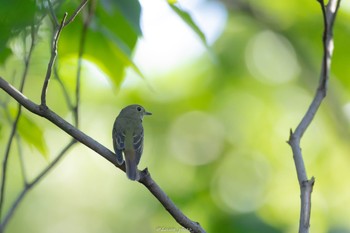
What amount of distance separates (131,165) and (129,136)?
0.70 meters

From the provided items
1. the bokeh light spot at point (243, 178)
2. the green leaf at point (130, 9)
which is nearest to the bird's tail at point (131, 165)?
the green leaf at point (130, 9)

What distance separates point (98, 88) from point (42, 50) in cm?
439

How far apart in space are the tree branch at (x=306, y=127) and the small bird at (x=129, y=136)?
0.70m

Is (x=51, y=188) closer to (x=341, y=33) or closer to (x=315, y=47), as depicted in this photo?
(x=315, y=47)

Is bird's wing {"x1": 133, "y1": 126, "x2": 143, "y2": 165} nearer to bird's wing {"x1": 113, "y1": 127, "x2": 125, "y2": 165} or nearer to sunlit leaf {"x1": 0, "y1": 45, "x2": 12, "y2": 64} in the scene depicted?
bird's wing {"x1": 113, "y1": 127, "x2": 125, "y2": 165}

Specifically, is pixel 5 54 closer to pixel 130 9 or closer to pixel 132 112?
pixel 130 9

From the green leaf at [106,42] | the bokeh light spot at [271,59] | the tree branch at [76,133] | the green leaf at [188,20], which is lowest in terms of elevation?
the tree branch at [76,133]

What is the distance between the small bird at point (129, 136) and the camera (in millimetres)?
3256

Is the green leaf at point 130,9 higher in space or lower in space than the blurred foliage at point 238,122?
lower

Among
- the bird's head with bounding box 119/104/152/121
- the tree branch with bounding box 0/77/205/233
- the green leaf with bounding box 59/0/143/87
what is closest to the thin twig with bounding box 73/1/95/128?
the green leaf with bounding box 59/0/143/87

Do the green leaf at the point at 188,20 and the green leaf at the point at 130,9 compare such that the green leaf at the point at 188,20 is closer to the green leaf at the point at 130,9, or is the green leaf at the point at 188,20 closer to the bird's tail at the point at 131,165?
the green leaf at the point at 130,9

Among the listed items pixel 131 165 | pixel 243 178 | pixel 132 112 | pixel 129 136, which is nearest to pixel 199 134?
pixel 243 178

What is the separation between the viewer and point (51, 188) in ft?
30.5

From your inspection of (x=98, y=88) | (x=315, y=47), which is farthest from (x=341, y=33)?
(x=98, y=88)
